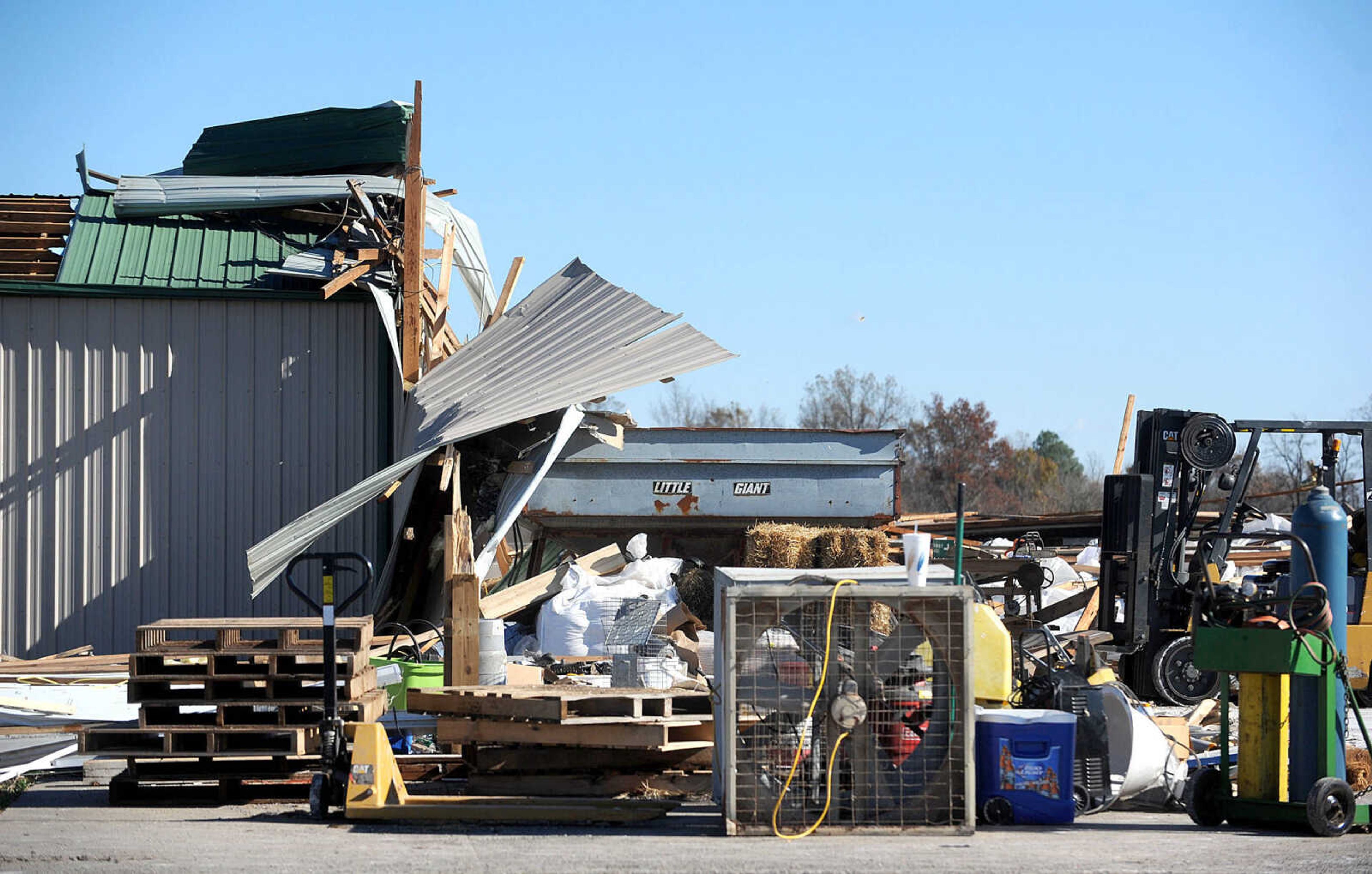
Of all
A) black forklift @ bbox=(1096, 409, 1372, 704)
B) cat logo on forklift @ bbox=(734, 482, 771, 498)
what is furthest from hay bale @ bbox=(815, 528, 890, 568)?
black forklift @ bbox=(1096, 409, 1372, 704)

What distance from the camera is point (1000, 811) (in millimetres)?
7781

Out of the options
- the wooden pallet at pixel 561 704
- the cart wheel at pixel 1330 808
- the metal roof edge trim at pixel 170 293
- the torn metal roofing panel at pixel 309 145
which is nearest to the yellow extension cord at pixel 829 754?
the wooden pallet at pixel 561 704

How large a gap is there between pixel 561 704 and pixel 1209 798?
3858mm

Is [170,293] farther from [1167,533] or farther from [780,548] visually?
[1167,533]

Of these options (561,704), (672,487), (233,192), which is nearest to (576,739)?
(561,704)

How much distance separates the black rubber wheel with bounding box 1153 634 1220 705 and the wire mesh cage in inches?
240

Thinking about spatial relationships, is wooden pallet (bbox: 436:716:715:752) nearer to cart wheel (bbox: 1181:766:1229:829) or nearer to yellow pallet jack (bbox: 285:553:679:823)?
yellow pallet jack (bbox: 285:553:679:823)

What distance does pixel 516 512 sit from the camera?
13.7 meters

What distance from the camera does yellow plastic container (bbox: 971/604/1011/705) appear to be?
Answer: 8711mm

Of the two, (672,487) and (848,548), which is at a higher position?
(672,487)

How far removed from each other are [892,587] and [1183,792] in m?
2.51

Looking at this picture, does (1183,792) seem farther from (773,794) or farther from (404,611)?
(404,611)

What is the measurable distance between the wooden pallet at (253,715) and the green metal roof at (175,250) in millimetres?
7672

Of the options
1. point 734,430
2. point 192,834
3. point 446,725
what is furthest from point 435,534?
point 192,834
